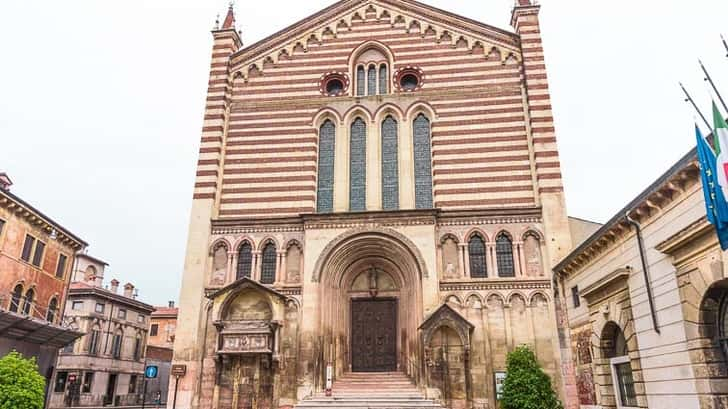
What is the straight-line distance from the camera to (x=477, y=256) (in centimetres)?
2000

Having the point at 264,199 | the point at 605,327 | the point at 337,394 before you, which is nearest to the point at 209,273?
the point at 264,199

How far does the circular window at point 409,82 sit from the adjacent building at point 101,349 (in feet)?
84.6

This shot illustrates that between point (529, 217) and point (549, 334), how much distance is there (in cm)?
439

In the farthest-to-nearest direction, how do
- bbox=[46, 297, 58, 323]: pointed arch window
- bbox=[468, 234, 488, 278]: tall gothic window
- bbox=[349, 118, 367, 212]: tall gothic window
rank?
1. bbox=[46, 297, 58, 323]: pointed arch window
2. bbox=[349, 118, 367, 212]: tall gothic window
3. bbox=[468, 234, 488, 278]: tall gothic window

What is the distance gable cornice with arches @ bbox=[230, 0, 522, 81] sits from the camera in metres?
23.9

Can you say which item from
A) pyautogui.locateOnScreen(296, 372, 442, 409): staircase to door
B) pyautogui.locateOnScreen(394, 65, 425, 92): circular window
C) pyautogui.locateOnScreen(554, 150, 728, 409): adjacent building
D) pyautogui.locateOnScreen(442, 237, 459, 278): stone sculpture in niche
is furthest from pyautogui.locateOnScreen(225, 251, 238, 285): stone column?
pyautogui.locateOnScreen(554, 150, 728, 409): adjacent building

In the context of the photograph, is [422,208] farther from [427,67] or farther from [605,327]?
[605,327]

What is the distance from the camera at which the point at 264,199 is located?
71.1 feet

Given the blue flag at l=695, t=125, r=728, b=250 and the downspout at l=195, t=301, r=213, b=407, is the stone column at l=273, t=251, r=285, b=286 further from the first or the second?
the blue flag at l=695, t=125, r=728, b=250

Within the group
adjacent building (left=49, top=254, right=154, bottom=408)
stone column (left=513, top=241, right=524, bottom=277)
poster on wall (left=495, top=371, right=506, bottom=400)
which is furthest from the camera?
adjacent building (left=49, top=254, right=154, bottom=408)

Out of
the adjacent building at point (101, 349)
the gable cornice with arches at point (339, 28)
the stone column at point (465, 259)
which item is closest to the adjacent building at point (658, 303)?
the stone column at point (465, 259)

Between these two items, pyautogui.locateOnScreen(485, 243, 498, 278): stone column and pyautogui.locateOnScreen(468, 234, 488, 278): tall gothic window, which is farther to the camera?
pyautogui.locateOnScreen(468, 234, 488, 278): tall gothic window

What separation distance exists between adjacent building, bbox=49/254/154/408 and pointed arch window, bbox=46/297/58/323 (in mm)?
9549

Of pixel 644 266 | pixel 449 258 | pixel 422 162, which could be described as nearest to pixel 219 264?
pixel 449 258
